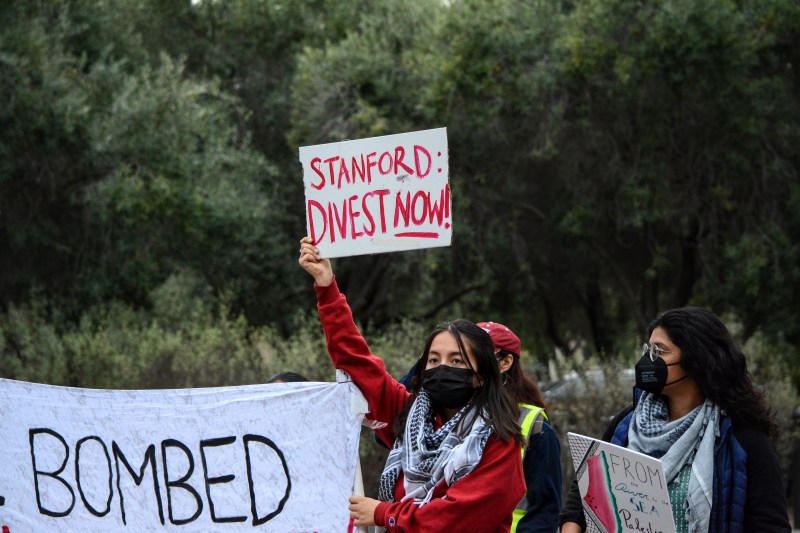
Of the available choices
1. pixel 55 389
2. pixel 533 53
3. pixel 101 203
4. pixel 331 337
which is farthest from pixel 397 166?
pixel 533 53

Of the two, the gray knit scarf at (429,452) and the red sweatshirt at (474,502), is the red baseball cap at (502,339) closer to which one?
the gray knit scarf at (429,452)

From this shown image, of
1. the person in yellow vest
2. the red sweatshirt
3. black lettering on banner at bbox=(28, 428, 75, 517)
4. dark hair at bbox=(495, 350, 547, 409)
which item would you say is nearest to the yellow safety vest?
the person in yellow vest

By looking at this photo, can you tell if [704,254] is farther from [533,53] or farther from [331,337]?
[331,337]

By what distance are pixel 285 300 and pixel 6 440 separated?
13133 millimetres

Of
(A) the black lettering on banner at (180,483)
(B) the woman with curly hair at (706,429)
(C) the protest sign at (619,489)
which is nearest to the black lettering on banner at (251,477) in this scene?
(A) the black lettering on banner at (180,483)

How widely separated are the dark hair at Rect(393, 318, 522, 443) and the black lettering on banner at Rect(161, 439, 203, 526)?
2.41ft

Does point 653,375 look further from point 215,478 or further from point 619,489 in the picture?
point 215,478

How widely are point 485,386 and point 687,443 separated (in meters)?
0.63

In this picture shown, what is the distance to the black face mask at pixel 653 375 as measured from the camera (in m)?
3.54

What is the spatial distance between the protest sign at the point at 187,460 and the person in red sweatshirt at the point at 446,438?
175 mm

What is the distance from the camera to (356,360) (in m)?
3.65

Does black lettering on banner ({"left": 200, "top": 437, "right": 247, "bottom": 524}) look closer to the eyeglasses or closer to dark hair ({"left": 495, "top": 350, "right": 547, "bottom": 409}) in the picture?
dark hair ({"left": 495, "top": 350, "right": 547, "bottom": 409})

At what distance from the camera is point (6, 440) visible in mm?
4027

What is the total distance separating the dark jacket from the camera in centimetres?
331
